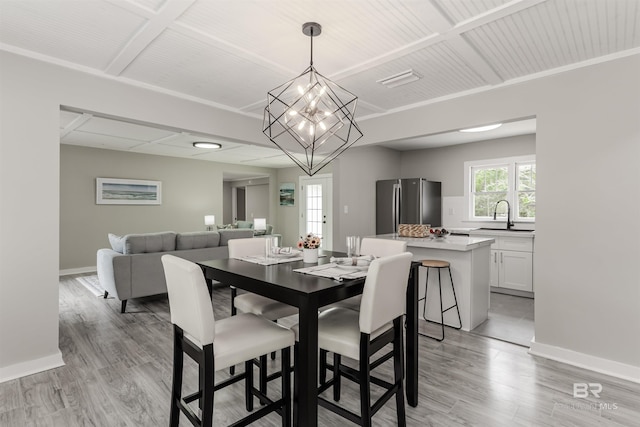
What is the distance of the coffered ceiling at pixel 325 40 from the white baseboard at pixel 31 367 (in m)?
2.29

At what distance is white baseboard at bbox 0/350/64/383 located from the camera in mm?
2367

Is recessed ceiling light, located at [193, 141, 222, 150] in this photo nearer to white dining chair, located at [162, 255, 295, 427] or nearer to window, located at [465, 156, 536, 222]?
window, located at [465, 156, 536, 222]

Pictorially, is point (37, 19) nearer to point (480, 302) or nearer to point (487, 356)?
point (487, 356)

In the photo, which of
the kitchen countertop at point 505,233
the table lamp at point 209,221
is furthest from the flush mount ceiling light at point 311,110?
the table lamp at point 209,221

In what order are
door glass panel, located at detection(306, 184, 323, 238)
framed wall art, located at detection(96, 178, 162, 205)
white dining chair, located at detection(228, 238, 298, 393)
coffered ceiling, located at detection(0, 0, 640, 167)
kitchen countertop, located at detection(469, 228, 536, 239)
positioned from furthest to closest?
1. door glass panel, located at detection(306, 184, 323, 238)
2. framed wall art, located at detection(96, 178, 162, 205)
3. kitchen countertop, located at detection(469, 228, 536, 239)
4. white dining chair, located at detection(228, 238, 298, 393)
5. coffered ceiling, located at detection(0, 0, 640, 167)

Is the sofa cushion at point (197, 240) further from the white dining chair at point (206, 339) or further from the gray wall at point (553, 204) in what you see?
the white dining chair at point (206, 339)

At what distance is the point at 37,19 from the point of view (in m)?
2.04

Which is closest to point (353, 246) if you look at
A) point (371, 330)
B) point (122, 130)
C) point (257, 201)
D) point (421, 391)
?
point (371, 330)

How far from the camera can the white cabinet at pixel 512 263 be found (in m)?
4.45

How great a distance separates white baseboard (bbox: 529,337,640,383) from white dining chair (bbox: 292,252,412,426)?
1.72 metres

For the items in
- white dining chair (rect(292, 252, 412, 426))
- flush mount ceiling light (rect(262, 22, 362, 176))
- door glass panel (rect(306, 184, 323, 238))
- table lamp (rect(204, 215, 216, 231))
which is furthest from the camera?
door glass panel (rect(306, 184, 323, 238))

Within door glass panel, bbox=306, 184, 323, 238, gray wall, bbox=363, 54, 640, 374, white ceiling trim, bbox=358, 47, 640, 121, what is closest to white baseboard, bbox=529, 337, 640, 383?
gray wall, bbox=363, 54, 640, 374

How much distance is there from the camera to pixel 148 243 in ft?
13.2

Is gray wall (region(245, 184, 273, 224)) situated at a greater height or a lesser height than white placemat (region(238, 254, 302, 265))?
greater
